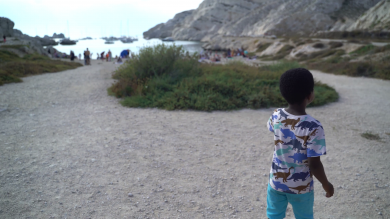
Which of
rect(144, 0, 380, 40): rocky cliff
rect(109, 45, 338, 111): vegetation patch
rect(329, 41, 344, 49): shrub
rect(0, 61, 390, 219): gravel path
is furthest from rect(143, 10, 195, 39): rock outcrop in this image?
rect(0, 61, 390, 219): gravel path

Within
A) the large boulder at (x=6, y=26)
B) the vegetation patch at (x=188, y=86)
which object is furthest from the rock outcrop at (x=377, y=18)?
the large boulder at (x=6, y=26)

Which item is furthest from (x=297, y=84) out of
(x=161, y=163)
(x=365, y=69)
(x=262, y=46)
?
(x=262, y=46)

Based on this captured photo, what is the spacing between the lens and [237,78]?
10.5 metres

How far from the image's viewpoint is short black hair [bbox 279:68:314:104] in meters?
1.79

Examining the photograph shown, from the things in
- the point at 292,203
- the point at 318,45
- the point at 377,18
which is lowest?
the point at 292,203

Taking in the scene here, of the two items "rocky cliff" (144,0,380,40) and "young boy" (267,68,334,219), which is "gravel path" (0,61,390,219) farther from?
"rocky cliff" (144,0,380,40)

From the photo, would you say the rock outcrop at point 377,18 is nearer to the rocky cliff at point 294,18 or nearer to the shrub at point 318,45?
the rocky cliff at point 294,18

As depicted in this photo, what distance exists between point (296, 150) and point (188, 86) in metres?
7.29

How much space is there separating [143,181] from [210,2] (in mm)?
146729

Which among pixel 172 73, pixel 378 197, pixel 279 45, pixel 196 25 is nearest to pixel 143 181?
pixel 378 197

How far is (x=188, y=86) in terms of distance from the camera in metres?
9.02

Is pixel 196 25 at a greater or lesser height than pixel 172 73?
greater

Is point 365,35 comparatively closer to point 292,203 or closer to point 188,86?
point 188,86

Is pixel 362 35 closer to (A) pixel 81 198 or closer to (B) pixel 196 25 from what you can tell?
(A) pixel 81 198
